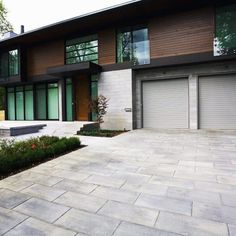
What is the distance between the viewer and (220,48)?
8664 millimetres

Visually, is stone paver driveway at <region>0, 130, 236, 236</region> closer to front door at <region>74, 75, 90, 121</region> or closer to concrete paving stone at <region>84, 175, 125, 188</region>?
concrete paving stone at <region>84, 175, 125, 188</region>

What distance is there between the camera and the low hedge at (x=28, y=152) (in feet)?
13.7

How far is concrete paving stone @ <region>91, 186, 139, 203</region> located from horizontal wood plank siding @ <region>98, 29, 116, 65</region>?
8512 millimetres

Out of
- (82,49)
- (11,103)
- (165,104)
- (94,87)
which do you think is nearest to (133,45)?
(94,87)

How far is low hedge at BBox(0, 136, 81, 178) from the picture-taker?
4180 mm

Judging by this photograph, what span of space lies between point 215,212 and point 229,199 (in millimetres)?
474

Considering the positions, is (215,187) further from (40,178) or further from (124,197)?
(40,178)

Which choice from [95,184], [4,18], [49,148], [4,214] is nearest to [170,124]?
[49,148]

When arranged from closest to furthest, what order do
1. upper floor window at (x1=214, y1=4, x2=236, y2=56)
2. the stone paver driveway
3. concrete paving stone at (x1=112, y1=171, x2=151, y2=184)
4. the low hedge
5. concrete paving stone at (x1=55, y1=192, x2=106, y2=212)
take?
the stone paver driveway, concrete paving stone at (x1=55, y1=192, x2=106, y2=212), concrete paving stone at (x1=112, y1=171, x2=151, y2=184), the low hedge, upper floor window at (x1=214, y1=4, x2=236, y2=56)

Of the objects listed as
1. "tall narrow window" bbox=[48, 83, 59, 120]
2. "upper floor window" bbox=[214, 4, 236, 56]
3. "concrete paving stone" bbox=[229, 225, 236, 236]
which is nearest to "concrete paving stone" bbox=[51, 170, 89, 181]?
"concrete paving stone" bbox=[229, 225, 236, 236]

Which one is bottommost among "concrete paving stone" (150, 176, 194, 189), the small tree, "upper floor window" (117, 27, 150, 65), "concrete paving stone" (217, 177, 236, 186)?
"concrete paving stone" (150, 176, 194, 189)

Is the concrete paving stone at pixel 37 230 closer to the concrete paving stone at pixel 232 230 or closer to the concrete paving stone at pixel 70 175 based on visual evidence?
the concrete paving stone at pixel 70 175

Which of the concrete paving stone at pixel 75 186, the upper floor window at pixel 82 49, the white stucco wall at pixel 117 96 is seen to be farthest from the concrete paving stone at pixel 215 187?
the upper floor window at pixel 82 49

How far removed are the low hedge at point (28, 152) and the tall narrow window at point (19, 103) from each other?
9.71 metres
